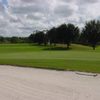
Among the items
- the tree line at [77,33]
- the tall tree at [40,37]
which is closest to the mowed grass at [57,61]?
the tree line at [77,33]

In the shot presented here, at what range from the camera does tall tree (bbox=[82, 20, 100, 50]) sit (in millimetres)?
98625

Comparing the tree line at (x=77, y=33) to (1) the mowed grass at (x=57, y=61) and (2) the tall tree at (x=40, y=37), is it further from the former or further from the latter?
(1) the mowed grass at (x=57, y=61)

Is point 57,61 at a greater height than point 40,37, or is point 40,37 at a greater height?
point 40,37

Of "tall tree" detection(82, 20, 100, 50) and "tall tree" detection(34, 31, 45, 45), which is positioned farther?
"tall tree" detection(34, 31, 45, 45)

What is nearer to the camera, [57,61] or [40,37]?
[57,61]

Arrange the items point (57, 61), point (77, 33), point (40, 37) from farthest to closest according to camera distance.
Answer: point (40, 37)
point (77, 33)
point (57, 61)

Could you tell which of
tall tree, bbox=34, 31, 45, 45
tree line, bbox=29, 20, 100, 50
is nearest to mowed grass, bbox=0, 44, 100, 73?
tree line, bbox=29, 20, 100, 50

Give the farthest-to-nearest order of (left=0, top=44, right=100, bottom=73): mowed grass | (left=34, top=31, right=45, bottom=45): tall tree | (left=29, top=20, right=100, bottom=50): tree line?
1. (left=34, top=31, right=45, bottom=45): tall tree
2. (left=29, top=20, right=100, bottom=50): tree line
3. (left=0, top=44, right=100, bottom=73): mowed grass

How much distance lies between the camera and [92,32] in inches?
3952

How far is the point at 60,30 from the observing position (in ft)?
329

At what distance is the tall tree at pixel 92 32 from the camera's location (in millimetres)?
98625

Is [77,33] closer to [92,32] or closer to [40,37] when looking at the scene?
[92,32]

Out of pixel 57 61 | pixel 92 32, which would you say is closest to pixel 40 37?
pixel 92 32

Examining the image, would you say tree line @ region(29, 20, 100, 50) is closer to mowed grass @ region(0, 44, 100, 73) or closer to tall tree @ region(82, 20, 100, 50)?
tall tree @ region(82, 20, 100, 50)
